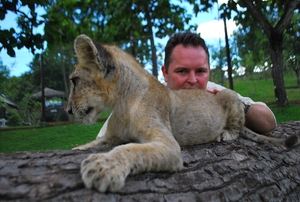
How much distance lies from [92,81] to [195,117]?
123cm

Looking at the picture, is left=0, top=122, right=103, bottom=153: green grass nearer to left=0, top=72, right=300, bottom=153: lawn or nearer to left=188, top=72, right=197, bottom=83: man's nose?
left=0, top=72, right=300, bottom=153: lawn

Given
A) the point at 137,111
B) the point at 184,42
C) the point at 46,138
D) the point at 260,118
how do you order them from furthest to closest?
the point at 46,138 → the point at 184,42 → the point at 260,118 → the point at 137,111

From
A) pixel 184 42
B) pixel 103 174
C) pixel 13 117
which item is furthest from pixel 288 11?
pixel 103 174

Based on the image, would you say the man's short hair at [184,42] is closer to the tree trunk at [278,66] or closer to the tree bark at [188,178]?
the tree bark at [188,178]

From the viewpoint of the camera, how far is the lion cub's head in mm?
3018

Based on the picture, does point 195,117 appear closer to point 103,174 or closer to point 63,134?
point 103,174

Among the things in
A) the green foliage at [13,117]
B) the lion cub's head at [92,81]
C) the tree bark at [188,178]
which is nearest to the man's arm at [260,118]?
the tree bark at [188,178]

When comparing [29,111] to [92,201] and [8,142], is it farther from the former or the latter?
[92,201]

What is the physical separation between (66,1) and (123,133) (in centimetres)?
773

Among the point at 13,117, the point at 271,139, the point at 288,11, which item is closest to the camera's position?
the point at 271,139

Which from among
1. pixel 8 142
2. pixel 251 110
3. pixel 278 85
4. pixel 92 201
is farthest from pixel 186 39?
pixel 278 85

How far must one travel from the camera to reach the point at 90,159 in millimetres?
1958

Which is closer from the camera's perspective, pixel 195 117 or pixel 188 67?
pixel 195 117

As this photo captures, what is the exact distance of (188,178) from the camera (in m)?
2.33
